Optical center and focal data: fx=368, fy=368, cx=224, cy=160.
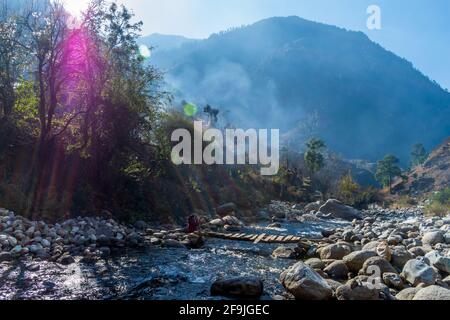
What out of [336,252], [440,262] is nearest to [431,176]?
[336,252]

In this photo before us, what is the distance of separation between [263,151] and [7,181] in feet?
155

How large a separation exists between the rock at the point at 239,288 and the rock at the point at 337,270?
2.91m

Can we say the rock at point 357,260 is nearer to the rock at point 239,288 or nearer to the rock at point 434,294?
the rock at point 434,294

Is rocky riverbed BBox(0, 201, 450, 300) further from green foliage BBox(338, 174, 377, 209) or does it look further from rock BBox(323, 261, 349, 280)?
green foliage BBox(338, 174, 377, 209)

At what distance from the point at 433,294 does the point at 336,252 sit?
5.08 m

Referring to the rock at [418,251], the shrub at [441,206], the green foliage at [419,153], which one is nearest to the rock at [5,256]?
the rock at [418,251]

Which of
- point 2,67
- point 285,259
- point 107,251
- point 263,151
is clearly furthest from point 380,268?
point 263,151

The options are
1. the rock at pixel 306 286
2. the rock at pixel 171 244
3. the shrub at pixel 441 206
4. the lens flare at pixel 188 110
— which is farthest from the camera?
the lens flare at pixel 188 110

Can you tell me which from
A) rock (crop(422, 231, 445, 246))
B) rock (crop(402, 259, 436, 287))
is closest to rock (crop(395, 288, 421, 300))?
rock (crop(402, 259, 436, 287))

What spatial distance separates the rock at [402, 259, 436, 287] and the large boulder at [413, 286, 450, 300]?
165 centimetres

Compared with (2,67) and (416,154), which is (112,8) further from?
(416,154)

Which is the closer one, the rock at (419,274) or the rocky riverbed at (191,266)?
the rocky riverbed at (191,266)

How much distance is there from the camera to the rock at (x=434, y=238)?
1377 cm

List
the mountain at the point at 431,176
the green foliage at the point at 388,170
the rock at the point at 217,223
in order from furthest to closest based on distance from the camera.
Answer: the green foliage at the point at 388,170, the mountain at the point at 431,176, the rock at the point at 217,223
